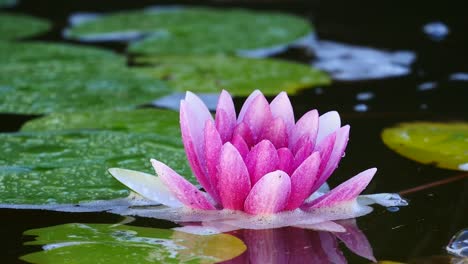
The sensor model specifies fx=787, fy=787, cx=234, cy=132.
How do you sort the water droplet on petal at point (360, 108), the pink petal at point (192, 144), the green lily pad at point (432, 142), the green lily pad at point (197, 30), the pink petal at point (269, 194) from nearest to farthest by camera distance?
the pink petal at point (269, 194), the pink petal at point (192, 144), the green lily pad at point (432, 142), the water droplet on petal at point (360, 108), the green lily pad at point (197, 30)

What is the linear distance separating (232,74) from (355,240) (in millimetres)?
1566

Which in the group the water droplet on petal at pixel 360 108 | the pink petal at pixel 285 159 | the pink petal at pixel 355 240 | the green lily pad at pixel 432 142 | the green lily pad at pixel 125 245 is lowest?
the pink petal at pixel 355 240

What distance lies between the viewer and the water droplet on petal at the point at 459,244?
1.38m

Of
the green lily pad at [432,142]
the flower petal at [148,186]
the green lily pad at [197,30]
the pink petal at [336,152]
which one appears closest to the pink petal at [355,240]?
the pink petal at [336,152]

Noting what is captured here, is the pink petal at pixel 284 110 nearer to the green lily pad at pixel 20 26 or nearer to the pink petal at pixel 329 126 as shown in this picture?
the pink petal at pixel 329 126

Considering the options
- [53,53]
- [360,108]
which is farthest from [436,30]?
[53,53]

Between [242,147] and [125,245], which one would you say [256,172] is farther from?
[125,245]

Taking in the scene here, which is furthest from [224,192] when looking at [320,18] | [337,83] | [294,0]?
[294,0]

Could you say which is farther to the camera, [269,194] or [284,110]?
[284,110]

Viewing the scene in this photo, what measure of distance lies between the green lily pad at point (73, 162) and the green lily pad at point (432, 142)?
0.57 m

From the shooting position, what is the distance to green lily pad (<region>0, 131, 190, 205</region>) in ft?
5.43

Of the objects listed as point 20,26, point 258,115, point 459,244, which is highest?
point 20,26

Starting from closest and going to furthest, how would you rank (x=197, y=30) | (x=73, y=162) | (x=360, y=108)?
(x=73, y=162) < (x=360, y=108) < (x=197, y=30)

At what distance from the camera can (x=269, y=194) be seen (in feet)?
4.85
